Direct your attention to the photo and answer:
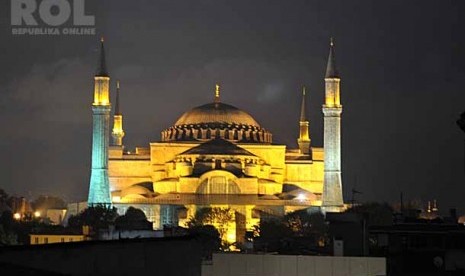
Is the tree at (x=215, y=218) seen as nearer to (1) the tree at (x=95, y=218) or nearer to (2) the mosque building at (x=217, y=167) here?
(2) the mosque building at (x=217, y=167)

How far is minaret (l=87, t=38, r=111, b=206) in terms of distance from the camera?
134m

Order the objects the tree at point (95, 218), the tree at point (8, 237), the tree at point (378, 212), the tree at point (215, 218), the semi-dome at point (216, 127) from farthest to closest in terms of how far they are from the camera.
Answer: the semi-dome at point (216, 127) < the tree at point (215, 218) < the tree at point (95, 218) < the tree at point (378, 212) < the tree at point (8, 237)

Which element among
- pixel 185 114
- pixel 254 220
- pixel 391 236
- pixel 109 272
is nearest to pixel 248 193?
pixel 254 220

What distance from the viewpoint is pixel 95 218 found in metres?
117

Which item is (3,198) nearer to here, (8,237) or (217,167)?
(217,167)

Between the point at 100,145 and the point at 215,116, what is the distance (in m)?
24.7

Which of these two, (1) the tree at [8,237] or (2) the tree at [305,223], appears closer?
(1) the tree at [8,237]

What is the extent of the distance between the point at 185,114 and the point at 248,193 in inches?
747

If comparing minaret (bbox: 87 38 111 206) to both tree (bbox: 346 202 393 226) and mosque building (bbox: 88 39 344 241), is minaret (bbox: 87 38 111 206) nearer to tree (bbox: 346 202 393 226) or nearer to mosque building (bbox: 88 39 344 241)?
mosque building (bbox: 88 39 344 241)

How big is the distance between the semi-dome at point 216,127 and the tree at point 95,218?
Answer: 1186 inches

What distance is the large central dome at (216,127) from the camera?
510 feet

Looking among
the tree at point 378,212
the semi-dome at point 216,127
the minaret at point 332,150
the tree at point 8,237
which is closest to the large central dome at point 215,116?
the semi-dome at point 216,127

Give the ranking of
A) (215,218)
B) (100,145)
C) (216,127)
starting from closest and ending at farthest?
(215,218)
(100,145)
(216,127)

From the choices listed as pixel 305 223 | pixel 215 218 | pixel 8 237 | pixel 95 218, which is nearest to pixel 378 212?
pixel 305 223
